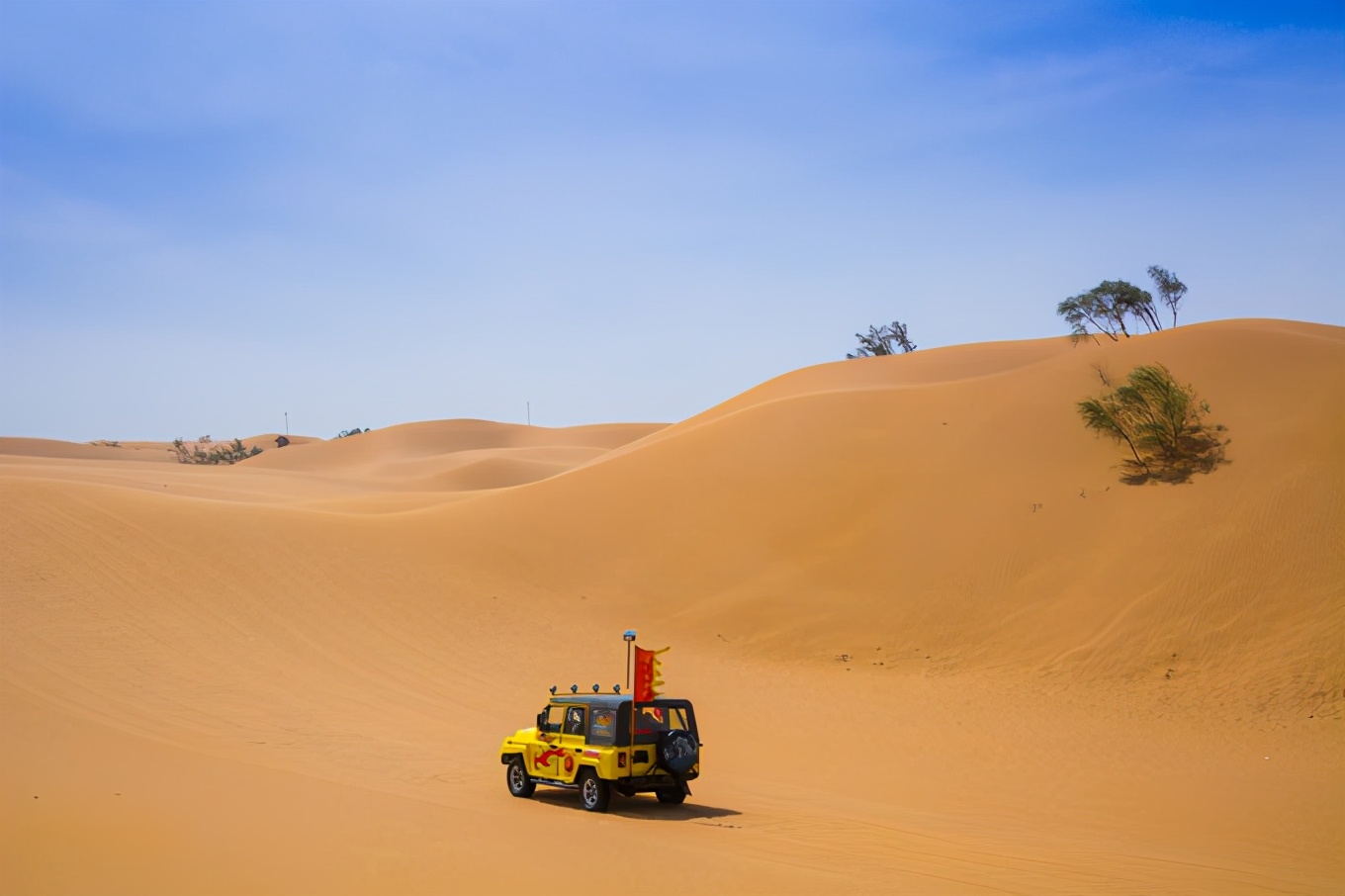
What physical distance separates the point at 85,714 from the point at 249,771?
124 inches

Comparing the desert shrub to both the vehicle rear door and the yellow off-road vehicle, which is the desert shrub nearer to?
the yellow off-road vehicle

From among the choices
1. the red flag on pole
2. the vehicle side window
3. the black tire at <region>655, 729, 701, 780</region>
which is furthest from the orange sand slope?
the red flag on pole

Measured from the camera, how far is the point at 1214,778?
48.4 feet

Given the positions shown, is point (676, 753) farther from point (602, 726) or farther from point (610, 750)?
point (602, 726)

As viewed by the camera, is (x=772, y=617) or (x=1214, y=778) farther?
(x=772, y=617)

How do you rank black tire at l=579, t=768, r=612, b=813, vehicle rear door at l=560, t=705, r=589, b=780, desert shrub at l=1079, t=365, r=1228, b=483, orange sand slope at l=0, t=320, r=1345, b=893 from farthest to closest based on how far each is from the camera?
1. desert shrub at l=1079, t=365, r=1228, b=483
2. vehicle rear door at l=560, t=705, r=589, b=780
3. black tire at l=579, t=768, r=612, b=813
4. orange sand slope at l=0, t=320, r=1345, b=893

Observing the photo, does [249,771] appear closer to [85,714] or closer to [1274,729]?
[85,714]

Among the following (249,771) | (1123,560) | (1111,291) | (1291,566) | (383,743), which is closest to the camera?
(249,771)

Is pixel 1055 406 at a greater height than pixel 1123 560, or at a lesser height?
greater

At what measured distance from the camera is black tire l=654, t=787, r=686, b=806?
485 inches

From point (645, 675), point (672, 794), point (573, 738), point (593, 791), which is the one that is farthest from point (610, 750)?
point (672, 794)

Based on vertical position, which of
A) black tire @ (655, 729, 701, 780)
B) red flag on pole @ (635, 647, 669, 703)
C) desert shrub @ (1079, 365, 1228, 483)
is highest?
desert shrub @ (1079, 365, 1228, 483)

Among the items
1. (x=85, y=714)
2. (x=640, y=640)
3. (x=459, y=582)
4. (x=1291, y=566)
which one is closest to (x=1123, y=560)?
(x=1291, y=566)

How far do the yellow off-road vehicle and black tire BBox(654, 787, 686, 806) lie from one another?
0.01 meters
